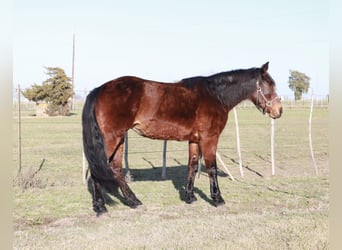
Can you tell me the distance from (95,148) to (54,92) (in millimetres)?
32560

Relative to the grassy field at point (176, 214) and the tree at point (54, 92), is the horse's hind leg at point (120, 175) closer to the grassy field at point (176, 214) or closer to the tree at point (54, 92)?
the grassy field at point (176, 214)

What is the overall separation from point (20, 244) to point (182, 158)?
9116 mm

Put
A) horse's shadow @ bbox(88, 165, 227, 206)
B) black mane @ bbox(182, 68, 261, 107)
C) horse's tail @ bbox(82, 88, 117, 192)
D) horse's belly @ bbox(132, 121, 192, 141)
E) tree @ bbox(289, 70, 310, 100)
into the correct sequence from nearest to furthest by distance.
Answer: horse's tail @ bbox(82, 88, 117, 192)
horse's belly @ bbox(132, 121, 192, 141)
black mane @ bbox(182, 68, 261, 107)
horse's shadow @ bbox(88, 165, 227, 206)
tree @ bbox(289, 70, 310, 100)

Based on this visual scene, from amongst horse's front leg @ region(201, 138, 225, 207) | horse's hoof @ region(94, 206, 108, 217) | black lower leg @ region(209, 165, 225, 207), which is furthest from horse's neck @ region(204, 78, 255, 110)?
horse's hoof @ region(94, 206, 108, 217)

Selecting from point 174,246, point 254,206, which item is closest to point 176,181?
point 254,206

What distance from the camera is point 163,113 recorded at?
5.96 metres

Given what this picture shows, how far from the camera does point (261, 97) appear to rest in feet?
21.3

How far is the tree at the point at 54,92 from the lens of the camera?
35344mm

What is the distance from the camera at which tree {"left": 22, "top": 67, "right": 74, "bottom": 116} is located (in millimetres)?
35344

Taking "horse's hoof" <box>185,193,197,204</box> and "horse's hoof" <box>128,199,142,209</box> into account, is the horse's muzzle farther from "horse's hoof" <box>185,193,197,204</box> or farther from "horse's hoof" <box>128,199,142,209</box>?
"horse's hoof" <box>128,199,142,209</box>

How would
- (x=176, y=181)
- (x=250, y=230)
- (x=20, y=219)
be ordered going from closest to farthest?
(x=250, y=230) < (x=20, y=219) < (x=176, y=181)

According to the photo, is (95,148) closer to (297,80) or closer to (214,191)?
(214,191)

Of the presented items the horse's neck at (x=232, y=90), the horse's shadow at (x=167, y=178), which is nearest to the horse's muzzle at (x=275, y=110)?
the horse's neck at (x=232, y=90)

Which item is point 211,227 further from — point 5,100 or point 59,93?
point 59,93
